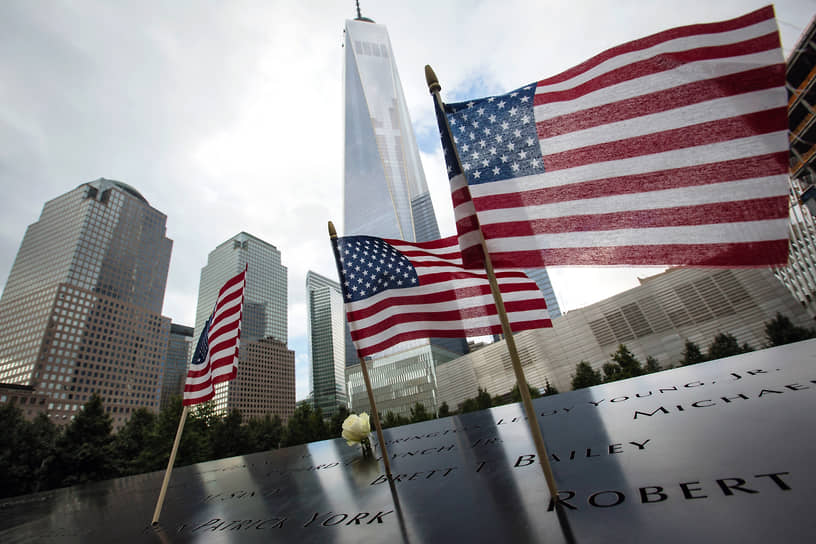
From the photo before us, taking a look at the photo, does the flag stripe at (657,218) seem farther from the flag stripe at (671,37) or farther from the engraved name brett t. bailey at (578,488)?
the engraved name brett t. bailey at (578,488)

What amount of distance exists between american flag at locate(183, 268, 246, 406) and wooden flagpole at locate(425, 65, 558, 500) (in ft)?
13.6

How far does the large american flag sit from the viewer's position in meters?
3.14

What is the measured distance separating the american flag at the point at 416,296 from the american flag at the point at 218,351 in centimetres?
202

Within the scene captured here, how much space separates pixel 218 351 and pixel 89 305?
138m

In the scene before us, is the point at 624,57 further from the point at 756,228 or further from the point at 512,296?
the point at 512,296

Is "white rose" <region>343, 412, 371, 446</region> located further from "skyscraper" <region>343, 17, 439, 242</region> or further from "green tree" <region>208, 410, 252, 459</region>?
"skyscraper" <region>343, 17, 439, 242</region>

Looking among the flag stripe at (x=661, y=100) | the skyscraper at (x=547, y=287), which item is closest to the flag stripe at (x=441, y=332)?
the flag stripe at (x=661, y=100)

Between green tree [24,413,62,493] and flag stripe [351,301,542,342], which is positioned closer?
flag stripe [351,301,542,342]

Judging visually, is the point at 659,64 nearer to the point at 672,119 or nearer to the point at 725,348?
the point at 672,119

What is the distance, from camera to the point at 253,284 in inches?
6181

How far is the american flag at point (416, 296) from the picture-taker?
5422 millimetres

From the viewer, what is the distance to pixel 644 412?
15.4 feet

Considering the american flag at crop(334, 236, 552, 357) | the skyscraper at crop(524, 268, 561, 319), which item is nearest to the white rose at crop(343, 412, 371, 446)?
the american flag at crop(334, 236, 552, 357)

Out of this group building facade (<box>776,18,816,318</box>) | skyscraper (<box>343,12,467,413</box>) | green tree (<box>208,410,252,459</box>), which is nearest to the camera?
building facade (<box>776,18,816,318</box>)
